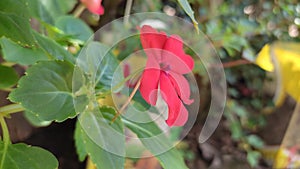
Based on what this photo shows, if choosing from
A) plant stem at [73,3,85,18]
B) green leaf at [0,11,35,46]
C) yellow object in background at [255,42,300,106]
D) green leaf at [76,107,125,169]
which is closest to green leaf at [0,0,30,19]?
green leaf at [0,11,35,46]

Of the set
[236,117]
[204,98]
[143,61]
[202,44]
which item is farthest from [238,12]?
[143,61]

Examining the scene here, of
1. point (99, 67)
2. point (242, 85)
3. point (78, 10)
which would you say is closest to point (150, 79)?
point (99, 67)

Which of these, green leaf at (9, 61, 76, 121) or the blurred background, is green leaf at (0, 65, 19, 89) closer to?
green leaf at (9, 61, 76, 121)

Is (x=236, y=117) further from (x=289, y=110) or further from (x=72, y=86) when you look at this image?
(x=72, y=86)

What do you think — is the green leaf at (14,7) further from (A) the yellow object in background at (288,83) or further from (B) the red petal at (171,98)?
(A) the yellow object in background at (288,83)

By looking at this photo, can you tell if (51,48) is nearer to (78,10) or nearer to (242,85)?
(78,10)

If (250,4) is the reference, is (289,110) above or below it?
below

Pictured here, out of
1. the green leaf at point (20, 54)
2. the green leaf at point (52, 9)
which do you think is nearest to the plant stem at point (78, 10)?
the green leaf at point (52, 9)
